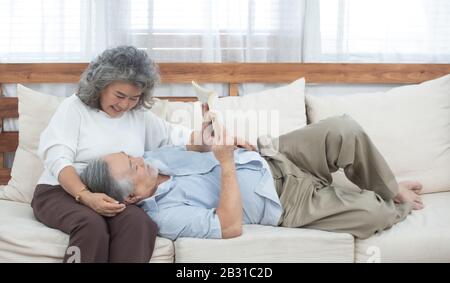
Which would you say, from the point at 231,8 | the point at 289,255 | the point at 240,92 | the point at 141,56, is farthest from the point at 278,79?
the point at 289,255

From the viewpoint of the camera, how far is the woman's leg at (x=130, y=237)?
2.04 meters

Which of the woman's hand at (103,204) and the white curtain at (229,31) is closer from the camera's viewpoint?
the woman's hand at (103,204)

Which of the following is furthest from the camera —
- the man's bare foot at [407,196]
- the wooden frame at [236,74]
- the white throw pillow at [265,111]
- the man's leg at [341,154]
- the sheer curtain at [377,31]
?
the sheer curtain at [377,31]

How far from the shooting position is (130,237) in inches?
80.5

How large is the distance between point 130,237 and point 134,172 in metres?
0.23

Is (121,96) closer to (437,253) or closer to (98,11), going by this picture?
(98,11)

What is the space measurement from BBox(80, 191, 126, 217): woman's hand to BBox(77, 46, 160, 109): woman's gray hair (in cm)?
40

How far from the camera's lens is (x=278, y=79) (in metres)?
3.04

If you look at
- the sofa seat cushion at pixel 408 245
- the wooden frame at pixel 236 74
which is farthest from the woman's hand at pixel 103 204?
the wooden frame at pixel 236 74

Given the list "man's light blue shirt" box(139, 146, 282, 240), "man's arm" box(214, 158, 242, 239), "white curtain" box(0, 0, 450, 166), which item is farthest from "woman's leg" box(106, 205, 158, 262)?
"white curtain" box(0, 0, 450, 166)

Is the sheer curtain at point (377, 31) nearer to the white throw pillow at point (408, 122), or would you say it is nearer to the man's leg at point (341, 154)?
the white throw pillow at point (408, 122)

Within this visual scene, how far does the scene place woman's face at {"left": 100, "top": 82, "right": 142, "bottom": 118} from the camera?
7.58ft

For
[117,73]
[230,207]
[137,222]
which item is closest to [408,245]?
[230,207]

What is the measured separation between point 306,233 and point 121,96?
777 millimetres
